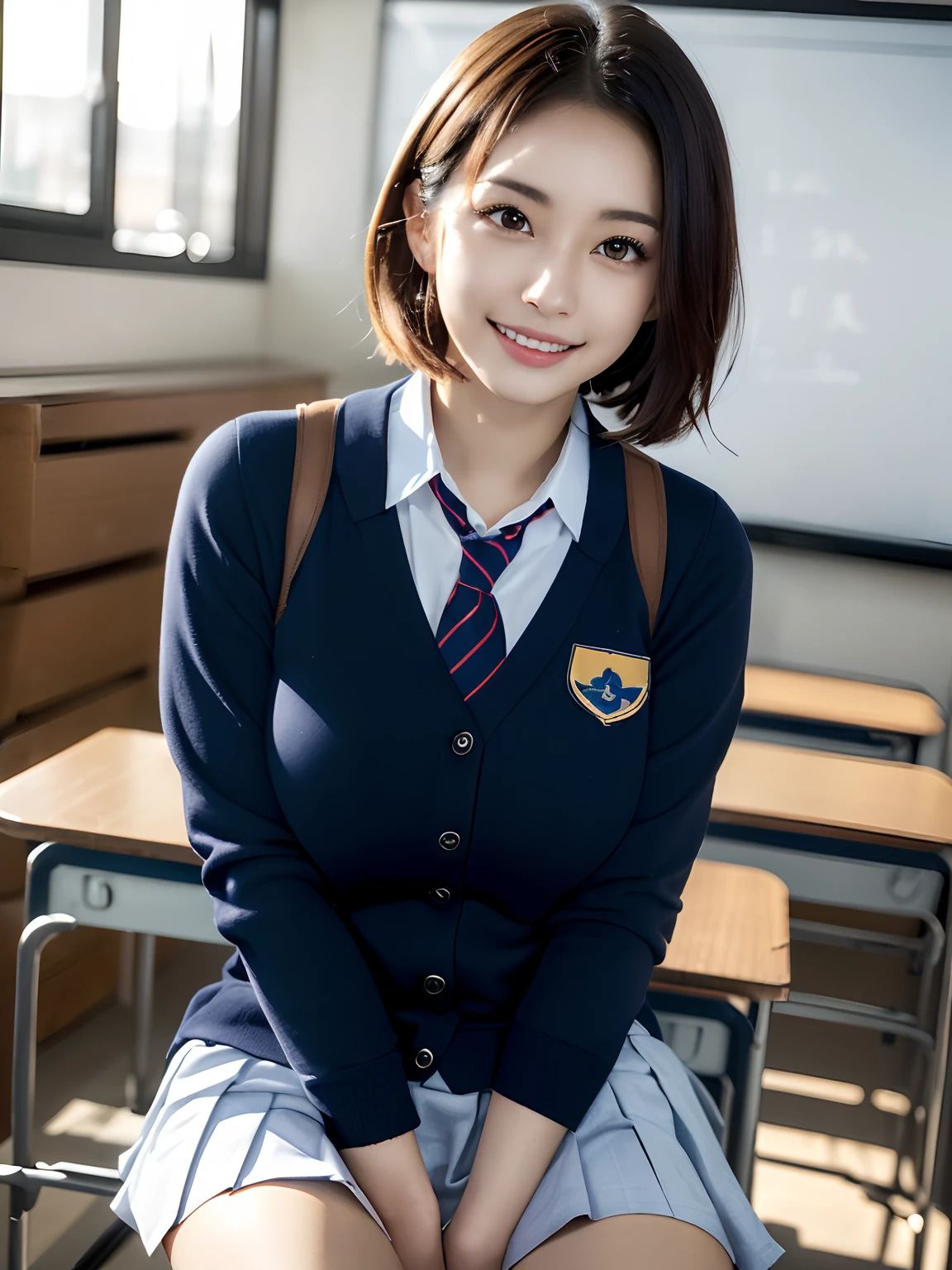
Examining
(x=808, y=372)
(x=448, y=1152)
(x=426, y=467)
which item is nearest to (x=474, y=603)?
(x=426, y=467)

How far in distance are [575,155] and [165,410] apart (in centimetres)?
153

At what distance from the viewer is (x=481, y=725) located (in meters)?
1.04

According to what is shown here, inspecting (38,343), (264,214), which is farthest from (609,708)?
(264,214)

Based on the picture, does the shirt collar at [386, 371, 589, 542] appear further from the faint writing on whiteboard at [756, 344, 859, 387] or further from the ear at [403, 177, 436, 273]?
the faint writing on whiteboard at [756, 344, 859, 387]

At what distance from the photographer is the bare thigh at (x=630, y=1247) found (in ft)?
2.94

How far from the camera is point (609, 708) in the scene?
1067 millimetres

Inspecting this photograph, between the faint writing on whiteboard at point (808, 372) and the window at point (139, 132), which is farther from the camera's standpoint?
the faint writing on whiteboard at point (808, 372)

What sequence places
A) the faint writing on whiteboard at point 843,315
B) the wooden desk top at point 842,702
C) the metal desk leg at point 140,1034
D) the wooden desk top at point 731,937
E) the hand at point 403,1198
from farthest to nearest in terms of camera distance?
1. the faint writing on whiteboard at point 843,315
2. the wooden desk top at point 842,702
3. the metal desk leg at point 140,1034
4. the wooden desk top at point 731,937
5. the hand at point 403,1198

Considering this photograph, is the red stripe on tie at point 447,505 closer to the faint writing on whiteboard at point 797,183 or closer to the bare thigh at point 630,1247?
the bare thigh at point 630,1247

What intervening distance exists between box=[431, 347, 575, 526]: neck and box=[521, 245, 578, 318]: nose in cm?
13

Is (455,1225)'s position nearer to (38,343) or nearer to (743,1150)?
(743,1150)

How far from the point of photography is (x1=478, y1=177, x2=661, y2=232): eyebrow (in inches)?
38.6

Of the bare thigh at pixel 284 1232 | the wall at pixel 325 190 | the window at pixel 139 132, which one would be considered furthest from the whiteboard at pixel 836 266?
the bare thigh at pixel 284 1232

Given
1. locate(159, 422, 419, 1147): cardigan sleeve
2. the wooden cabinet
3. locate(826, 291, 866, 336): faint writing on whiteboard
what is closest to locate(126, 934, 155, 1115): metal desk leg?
the wooden cabinet
